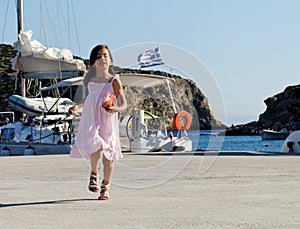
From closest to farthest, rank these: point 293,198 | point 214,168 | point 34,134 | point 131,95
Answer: point 293,198
point 214,168
point 34,134
point 131,95

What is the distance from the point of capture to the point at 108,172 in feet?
28.4

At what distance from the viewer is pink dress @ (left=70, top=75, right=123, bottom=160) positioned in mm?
8469

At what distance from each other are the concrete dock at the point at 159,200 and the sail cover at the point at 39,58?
19387mm

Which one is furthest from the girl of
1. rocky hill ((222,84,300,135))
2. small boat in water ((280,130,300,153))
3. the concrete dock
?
rocky hill ((222,84,300,135))

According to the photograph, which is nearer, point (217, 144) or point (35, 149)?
point (217, 144)

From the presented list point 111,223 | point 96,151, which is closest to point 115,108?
point 96,151

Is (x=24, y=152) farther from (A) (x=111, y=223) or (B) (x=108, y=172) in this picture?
(A) (x=111, y=223)

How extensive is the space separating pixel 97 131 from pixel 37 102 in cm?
2374

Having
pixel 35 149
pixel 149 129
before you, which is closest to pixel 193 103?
pixel 149 129

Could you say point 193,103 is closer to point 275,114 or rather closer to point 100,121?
point 100,121

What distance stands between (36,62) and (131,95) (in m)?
5.36

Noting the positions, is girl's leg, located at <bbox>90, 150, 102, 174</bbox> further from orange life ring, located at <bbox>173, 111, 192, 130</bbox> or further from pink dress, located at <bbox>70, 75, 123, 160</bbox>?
orange life ring, located at <bbox>173, 111, 192, 130</bbox>

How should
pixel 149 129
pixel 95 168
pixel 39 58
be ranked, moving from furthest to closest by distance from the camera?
pixel 39 58, pixel 149 129, pixel 95 168

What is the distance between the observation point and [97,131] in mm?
8500
